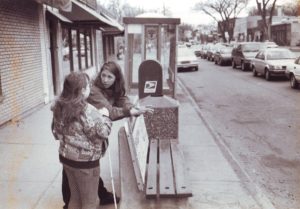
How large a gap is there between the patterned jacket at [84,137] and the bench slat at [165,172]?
1231 mm

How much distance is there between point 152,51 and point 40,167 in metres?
7.36

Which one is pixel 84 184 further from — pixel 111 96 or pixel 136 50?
pixel 136 50

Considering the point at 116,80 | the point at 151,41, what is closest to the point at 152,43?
the point at 151,41

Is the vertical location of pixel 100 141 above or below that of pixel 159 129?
above

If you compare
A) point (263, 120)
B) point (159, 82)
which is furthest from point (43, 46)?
point (263, 120)

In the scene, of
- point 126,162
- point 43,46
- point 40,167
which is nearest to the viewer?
point 126,162

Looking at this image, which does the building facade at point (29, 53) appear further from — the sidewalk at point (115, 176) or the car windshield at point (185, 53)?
the car windshield at point (185, 53)

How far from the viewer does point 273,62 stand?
1994 centimetres

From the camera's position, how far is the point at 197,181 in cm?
576

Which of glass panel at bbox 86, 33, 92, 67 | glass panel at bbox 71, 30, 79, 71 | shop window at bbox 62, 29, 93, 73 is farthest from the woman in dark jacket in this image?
glass panel at bbox 86, 33, 92, 67

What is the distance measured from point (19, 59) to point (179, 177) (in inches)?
263

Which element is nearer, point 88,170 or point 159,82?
point 88,170

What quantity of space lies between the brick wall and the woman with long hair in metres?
5.85

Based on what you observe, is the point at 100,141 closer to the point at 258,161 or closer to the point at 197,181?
the point at 197,181
